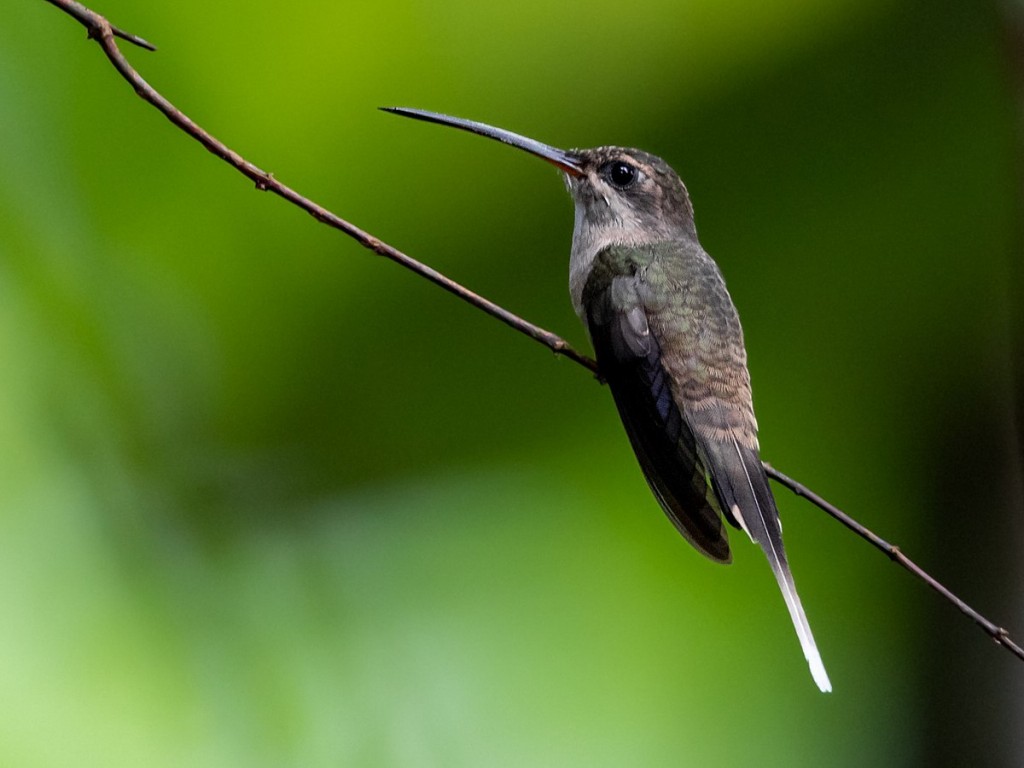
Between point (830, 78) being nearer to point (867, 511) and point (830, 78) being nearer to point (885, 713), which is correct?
point (867, 511)

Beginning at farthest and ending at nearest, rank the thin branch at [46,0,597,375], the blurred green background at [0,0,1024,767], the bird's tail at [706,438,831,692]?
the blurred green background at [0,0,1024,767], the bird's tail at [706,438,831,692], the thin branch at [46,0,597,375]

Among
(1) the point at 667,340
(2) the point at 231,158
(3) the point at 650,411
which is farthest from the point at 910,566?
(2) the point at 231,158

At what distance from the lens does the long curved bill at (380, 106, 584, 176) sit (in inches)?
48.2

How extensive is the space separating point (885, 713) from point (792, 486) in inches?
26.3

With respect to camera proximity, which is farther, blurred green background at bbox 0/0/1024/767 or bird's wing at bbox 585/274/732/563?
blurred green background at bbox 0/0/1024/767

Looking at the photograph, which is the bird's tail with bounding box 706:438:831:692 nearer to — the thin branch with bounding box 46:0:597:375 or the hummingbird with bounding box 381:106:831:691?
the hummingbird with bounding box 381:106:831:691

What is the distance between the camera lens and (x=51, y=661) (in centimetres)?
137

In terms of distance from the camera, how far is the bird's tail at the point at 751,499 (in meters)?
1.21

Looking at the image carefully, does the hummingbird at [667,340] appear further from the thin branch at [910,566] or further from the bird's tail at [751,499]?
the thin branch at [910,566]

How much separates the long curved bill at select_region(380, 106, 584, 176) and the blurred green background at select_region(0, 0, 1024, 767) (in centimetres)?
11

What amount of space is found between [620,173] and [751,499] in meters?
0.65

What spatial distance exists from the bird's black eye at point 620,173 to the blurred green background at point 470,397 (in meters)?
0.10

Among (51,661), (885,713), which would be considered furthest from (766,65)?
(51,661)

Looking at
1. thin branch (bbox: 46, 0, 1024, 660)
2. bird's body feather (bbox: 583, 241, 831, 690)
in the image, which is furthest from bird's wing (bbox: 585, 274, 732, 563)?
thin branch (bbox: 46, 0, 1024, 660)
